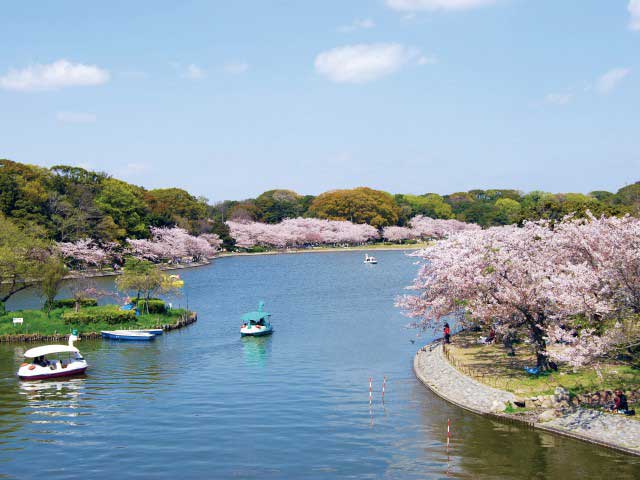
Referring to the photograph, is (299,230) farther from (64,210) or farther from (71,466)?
(71,466)

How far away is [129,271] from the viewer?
2291 inches

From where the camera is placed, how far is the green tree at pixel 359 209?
627ft

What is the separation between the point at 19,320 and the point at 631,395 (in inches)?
1813

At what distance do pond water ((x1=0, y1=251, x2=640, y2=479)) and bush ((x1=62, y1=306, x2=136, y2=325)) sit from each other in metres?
3.92

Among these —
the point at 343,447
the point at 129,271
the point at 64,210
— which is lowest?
the point at 343,447

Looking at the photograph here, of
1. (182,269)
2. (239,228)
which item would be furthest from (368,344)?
(239,228)

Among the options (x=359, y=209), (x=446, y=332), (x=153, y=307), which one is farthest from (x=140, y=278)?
(x=359, y=209)

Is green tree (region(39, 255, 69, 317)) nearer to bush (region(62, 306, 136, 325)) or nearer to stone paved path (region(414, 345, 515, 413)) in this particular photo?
bush (region(62, 306, 136, 325))

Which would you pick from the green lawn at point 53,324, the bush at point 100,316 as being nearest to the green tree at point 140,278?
the green lawn at point 53,324

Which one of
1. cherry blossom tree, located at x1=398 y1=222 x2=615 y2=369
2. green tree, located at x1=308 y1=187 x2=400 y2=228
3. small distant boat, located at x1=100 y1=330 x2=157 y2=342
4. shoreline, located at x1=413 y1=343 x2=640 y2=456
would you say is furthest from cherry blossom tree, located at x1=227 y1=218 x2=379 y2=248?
shoreline, located at x1=413 y1=343 x2=640 y2=456

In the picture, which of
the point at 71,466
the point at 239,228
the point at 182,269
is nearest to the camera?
the point at 71,466

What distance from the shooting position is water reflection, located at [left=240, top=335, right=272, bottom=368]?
143 feet

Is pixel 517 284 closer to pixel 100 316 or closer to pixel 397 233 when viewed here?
pixel 100 316

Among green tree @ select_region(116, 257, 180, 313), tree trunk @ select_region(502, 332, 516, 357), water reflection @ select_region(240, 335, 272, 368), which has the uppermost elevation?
green tree @ select_region(116, 257, 180, 313)
